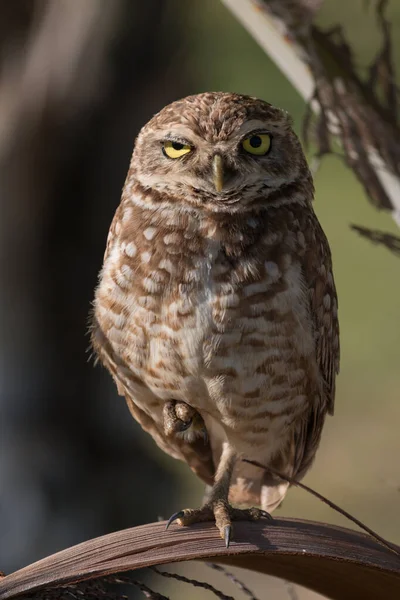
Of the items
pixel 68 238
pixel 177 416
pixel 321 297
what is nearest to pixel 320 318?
pixel 321 297

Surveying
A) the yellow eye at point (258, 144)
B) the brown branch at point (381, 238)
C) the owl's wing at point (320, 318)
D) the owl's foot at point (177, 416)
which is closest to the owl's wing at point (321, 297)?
the owl's wing at point (320, 318)

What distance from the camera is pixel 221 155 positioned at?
1814mm

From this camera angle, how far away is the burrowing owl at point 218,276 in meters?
1.86

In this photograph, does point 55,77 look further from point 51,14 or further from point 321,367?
point 321,367

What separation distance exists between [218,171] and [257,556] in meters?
0.80

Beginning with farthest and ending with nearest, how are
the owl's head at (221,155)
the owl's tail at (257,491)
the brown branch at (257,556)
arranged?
the owl's tail at (257,491) < the owl's head at (221,155) < the brown branch at (257,556)

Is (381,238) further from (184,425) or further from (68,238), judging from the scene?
(68,238)

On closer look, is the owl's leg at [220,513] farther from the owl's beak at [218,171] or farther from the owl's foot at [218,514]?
the owl's beak at [218,171]

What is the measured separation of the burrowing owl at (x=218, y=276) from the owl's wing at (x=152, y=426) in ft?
0.04

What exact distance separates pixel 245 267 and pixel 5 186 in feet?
8.26

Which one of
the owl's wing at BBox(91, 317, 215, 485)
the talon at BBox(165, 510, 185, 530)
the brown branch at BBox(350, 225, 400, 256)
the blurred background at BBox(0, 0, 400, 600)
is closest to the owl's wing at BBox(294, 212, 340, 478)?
the brown branch at BBox(350, 225, 400, 256)

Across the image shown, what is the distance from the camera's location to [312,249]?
2.02 m

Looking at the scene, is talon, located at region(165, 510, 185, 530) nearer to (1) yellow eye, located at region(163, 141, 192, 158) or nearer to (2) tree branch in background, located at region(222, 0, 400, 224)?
(1) yellow eye, located at region(163, 141, 192, 158)

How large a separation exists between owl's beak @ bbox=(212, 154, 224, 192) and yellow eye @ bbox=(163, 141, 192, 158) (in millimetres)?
91
